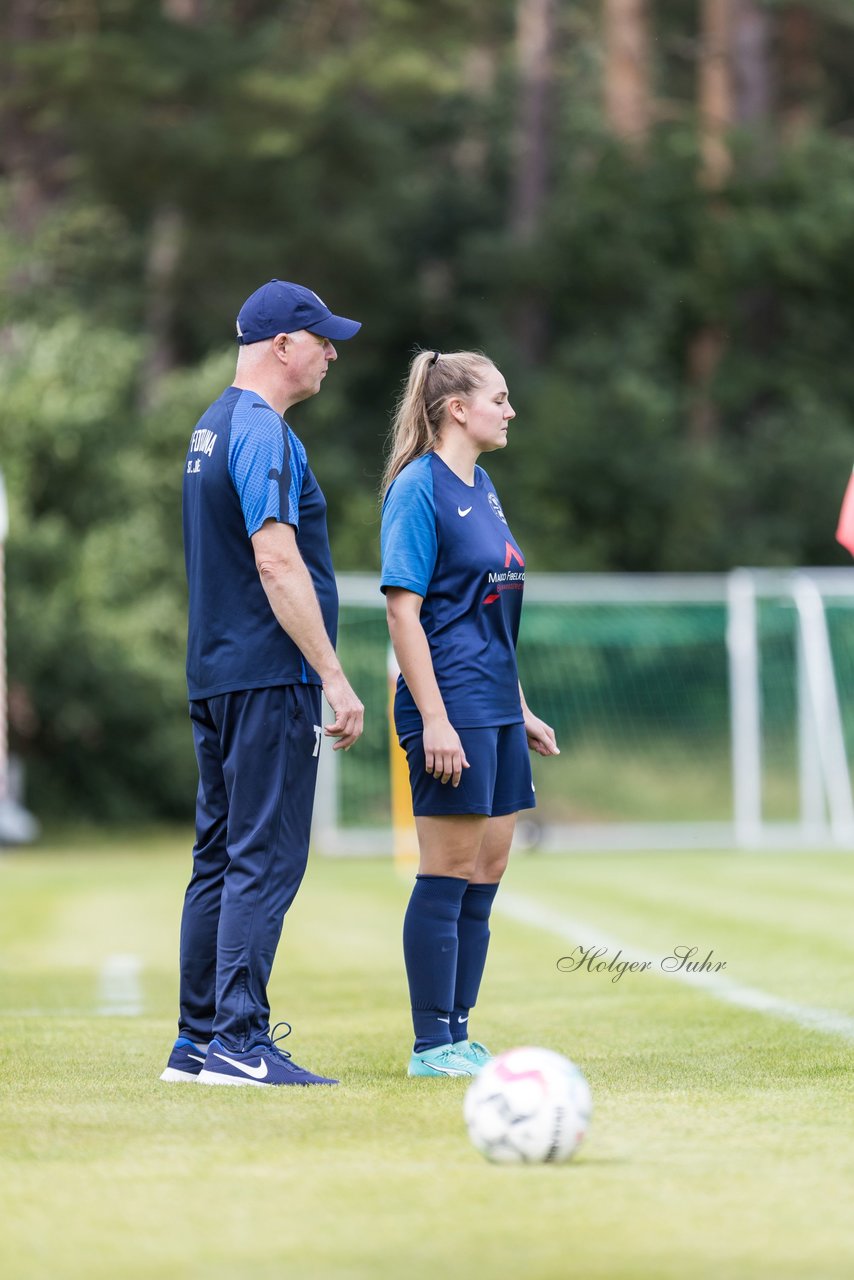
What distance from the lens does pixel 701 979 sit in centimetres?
812

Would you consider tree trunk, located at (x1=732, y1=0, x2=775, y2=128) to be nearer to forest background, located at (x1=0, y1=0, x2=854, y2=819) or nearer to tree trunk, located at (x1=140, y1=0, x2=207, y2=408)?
forest background, located at (x1=0, y1=0, x2=854, y2=819)

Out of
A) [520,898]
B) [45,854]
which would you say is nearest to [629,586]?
[45,854]

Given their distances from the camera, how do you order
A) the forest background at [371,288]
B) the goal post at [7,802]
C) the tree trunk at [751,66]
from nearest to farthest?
the goal post at [7,802] < the forest background at [371,288] < the tree trunk at [751,66]

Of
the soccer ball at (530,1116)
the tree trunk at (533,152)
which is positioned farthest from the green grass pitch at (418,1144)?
the tree trunk at (533,152)

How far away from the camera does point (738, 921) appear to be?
35.7 ft

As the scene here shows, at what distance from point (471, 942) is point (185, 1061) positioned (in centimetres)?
84

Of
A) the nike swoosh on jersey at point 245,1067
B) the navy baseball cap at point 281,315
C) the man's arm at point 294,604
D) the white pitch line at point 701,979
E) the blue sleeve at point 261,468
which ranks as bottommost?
the white pitch line at point 701,979

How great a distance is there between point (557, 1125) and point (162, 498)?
68.8ft

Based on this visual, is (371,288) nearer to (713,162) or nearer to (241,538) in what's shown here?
(713,162)

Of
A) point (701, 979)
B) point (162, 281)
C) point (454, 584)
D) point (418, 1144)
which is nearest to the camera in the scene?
point (418, 1144)

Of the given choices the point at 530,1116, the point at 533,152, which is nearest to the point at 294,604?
the point at 530,1116

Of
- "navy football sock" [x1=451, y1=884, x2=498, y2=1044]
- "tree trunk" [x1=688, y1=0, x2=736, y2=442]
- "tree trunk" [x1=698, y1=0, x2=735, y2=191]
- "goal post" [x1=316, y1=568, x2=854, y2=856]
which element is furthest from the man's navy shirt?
"tree trunk" [x1=698, y1=0, x2=735, y2=191]

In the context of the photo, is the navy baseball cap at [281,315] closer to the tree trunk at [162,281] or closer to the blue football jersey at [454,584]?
the blue football jersey at [454,584]

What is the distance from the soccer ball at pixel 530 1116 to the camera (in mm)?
3998
